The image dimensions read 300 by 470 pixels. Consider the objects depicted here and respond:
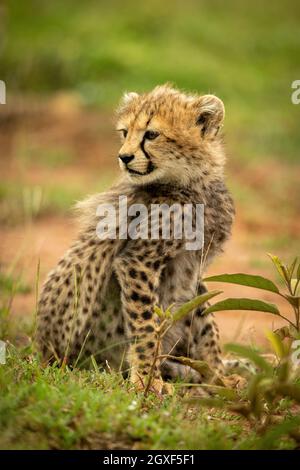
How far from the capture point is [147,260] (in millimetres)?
3539

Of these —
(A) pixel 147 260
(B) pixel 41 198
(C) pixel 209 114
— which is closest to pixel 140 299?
(A) pixel 147 260

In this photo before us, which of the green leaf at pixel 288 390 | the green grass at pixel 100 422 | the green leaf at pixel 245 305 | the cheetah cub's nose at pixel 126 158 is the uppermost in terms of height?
the cheetah cub's nose at pixel 126 158

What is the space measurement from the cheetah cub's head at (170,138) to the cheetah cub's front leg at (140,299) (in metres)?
0.36

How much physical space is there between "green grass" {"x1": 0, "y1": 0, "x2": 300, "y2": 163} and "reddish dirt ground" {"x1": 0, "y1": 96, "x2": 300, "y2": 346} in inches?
22.4

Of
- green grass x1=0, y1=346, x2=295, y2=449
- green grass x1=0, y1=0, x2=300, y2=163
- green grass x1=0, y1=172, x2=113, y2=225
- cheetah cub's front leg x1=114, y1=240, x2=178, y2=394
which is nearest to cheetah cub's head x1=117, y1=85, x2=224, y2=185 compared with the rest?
cheetah cub's front leg x1=114, y1=240, x2=178, y2=394

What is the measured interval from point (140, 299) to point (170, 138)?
2.49ft

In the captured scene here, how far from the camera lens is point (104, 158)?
973 cm

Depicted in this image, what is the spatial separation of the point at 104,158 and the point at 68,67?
283 centimetres

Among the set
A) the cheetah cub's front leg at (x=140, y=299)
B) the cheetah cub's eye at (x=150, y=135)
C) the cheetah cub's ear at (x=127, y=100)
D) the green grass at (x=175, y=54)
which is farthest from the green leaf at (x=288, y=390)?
the green grass at (x=175, y=54)

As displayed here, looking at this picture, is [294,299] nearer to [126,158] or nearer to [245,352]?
[245,352]

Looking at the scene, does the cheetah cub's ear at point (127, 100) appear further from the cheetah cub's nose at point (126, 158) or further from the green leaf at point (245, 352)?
the green leaf at point (245, 352)

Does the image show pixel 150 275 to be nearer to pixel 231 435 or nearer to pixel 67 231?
pixel 231 435

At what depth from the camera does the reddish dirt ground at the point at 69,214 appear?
213 inches

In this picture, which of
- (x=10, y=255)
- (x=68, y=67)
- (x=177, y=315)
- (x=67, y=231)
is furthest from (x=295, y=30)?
(x=177, y=315)
